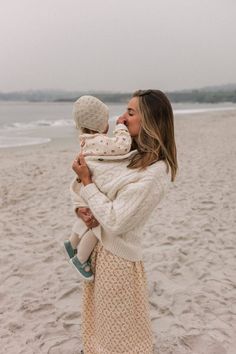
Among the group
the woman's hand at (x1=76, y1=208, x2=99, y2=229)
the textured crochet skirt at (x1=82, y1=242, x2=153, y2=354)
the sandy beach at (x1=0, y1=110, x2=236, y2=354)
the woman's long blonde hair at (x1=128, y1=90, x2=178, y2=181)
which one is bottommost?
the sandy beach at (x1=0, y1=110, x2=236, y2=354)

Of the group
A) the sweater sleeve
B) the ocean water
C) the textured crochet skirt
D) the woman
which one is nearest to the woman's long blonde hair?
the woman

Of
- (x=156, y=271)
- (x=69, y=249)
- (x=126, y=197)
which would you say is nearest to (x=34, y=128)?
(x=156, y=271)

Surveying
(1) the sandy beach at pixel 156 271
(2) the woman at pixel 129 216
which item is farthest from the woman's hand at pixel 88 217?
(1) the sandy beach at pixel 156 271

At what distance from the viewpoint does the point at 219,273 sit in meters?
4.19

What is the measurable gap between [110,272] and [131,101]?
2.65 ft

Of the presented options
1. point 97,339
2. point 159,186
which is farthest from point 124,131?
point 97,339

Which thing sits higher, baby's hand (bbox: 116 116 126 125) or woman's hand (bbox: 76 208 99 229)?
baby's hand (bbox: 116 116 126 125)

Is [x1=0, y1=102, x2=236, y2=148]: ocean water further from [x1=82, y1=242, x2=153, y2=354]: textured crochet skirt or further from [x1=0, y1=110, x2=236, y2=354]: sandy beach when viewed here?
[x1=82, y1=242, x2=153, y2=354]: textured crochet skirt

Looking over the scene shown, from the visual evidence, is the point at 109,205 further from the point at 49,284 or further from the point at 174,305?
the point at 49,284

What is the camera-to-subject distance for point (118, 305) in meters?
2.10

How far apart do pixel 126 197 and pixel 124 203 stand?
1.1 inches

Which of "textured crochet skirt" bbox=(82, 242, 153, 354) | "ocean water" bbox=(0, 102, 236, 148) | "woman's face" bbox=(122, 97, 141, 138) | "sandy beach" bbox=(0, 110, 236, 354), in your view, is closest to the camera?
"woman's face" bbox=(122, 97, 141, 138)

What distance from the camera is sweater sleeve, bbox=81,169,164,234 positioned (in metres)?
1.85

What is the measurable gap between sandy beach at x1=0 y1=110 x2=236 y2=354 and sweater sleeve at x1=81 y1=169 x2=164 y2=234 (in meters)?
1.52
